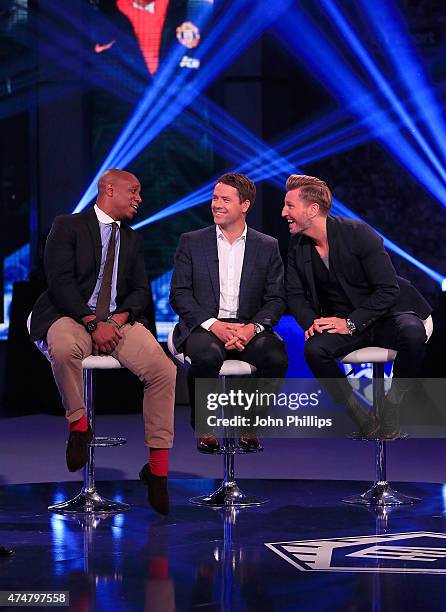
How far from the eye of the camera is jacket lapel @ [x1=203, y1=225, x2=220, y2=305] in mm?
4539

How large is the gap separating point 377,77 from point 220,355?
15.4 ft

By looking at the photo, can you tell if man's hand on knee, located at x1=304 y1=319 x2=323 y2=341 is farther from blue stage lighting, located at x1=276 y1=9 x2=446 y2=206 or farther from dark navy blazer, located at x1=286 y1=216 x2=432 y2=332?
blue stage lighting, located at x1=276 y1=9 x2=446 y2=206

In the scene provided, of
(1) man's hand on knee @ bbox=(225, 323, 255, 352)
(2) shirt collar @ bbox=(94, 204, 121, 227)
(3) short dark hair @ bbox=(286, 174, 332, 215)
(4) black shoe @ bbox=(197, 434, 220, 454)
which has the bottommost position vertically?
(4) black shoe @ bbox=(197, 434, 220, 454)

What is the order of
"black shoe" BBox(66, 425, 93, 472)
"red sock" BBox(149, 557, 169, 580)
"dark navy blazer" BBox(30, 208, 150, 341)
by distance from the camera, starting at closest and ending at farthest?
"red sock" BBox(149, 557, 169, 580) < "black shoe" BBox(66, 425, 93, 472) < "dark navy blazer" BBox(30, 208, 150, 341)

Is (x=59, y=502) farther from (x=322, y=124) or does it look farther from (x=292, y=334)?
(x=322, y=124)

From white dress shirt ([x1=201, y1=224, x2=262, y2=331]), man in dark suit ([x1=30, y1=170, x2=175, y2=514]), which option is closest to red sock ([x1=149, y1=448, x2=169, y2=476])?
man in dark suit ([x1=30, y1=170, x2=175, y2=514])

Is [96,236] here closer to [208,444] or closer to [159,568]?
[208,444]

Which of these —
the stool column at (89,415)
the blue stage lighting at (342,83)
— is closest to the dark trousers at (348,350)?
the stool column at (89,415)

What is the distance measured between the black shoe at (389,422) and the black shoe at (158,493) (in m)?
0.89

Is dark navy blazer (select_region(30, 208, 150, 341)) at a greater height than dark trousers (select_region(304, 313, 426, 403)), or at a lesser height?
greater

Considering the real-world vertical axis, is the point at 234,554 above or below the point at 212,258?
below

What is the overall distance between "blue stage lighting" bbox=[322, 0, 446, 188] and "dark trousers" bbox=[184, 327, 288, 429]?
4365 millimetres

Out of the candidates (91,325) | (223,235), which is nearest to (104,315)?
(91,325)

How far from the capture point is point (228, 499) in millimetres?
4445
